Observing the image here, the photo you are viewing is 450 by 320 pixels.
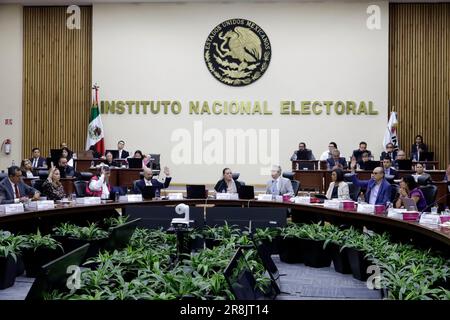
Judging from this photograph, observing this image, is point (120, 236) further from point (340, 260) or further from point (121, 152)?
point (121, 152)

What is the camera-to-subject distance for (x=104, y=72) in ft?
45.4

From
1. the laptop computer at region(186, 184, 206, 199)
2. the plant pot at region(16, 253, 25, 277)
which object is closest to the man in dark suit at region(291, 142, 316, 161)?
the laptop computer at region(186, 184, 206, 199)

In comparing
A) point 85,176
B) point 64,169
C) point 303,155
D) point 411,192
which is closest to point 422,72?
point 303,155

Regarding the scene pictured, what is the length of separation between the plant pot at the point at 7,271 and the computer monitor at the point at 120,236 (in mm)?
1225

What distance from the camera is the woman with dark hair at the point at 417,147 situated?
40.9 feet

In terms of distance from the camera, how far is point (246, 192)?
27.2 ft

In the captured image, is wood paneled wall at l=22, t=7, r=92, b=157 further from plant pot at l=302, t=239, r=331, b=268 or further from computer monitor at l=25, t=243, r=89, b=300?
computer monitor at l=25, t=243, r=89, b=300

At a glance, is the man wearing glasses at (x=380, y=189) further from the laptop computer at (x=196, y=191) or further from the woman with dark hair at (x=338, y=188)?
the laptop computer at (x=196, y=191)

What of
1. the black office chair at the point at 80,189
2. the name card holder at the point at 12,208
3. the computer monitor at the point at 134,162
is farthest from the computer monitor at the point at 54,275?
the computer monitor at the point at 134,162

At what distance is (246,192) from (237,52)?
6.25 meters

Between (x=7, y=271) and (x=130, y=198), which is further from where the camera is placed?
(x=130, y=198)

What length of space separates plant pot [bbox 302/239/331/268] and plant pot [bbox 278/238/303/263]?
140 millimetres
